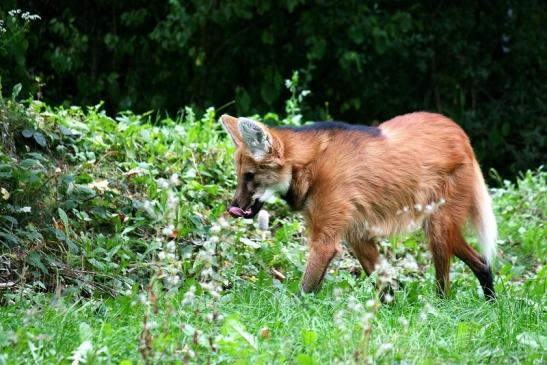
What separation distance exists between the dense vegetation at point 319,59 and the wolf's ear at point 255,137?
3967 millimetres

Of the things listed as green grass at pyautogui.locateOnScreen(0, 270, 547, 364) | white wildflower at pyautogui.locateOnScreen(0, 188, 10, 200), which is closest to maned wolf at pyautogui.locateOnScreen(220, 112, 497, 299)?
green grass at pyautogui.locateOnScreen(0, 270, 547, 364)

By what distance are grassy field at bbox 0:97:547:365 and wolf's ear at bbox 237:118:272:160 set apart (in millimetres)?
424

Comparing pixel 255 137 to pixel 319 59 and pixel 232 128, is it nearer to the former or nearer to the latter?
pixel 232 128

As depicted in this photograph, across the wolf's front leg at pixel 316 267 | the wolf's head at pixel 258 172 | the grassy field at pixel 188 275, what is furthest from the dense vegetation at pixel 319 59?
the wolf's front leg at pixel 316 267

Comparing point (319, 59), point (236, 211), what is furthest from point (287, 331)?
point (319, 59)

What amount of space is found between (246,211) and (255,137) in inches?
14.8

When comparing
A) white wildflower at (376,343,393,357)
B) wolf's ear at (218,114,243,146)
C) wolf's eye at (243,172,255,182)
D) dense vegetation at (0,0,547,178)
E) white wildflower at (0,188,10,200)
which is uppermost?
wolf's ear at (218,114,243,146)

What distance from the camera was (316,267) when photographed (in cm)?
415

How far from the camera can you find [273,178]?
4363mm

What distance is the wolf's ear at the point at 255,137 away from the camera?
4.23 metres

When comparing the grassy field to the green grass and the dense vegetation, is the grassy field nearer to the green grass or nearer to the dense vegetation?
the green grass

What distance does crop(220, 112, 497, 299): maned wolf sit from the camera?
14.1 feet

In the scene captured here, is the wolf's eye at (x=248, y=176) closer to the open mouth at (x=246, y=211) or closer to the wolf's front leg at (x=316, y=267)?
the open mouth at (x=246, y=211)

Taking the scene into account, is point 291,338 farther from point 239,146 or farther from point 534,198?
point 534,198
